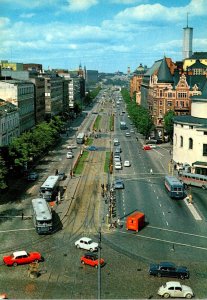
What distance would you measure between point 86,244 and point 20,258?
28.7 ft

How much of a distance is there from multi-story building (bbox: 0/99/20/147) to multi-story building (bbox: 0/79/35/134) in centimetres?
410

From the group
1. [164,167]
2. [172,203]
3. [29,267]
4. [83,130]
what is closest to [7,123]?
[164,167]

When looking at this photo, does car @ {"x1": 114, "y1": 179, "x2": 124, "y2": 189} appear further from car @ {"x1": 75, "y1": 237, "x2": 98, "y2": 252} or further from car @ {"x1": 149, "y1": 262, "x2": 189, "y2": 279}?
car @ {"x1": 149, "y1": 262, "x2": 189, "y2": 279}

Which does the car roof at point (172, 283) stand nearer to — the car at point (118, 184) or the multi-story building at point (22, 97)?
the car at point (118, 184)

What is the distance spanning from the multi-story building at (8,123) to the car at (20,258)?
52547 millimetres

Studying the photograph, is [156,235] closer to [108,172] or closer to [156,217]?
[156,217]

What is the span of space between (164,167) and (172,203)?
108 ft

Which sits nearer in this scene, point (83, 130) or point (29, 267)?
point (29, 267)

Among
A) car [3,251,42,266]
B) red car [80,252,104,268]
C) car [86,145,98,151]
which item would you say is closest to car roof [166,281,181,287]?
red car [80,252,104,268]

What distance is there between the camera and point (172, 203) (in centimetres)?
7925

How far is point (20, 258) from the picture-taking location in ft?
173

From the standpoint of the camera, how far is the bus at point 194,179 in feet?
301

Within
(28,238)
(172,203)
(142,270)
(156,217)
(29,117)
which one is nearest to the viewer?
(142,270)

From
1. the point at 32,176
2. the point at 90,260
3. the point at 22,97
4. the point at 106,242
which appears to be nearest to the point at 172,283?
the point at 90,260
